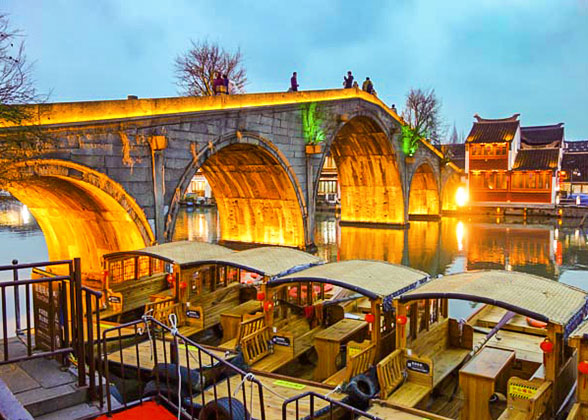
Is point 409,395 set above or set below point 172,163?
below

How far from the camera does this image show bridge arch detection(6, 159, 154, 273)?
13141 millimetres

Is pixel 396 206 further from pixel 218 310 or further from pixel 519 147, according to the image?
pixel 218 310

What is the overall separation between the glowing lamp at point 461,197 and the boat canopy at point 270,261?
38790 millimetres

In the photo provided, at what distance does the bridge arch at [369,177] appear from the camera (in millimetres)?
34062

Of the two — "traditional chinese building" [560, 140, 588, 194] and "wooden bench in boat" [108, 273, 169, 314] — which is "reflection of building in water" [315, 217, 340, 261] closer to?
"wooden bench in boat" [108, 273, 169, 314]

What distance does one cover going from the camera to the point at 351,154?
35812 millimetres

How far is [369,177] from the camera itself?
119 ft

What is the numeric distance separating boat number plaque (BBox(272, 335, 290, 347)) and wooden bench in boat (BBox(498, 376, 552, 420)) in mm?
3829

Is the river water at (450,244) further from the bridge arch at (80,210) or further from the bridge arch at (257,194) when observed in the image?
the bridge arch at (257,194)

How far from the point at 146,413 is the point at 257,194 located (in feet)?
64.9

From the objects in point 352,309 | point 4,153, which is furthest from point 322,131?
point 4,153

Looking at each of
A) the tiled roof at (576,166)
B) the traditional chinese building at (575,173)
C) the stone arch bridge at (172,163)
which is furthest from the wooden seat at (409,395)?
the tiled roof at (576,166)

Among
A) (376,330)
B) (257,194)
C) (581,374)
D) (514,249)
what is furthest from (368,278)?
(514,249)

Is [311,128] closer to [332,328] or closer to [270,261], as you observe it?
[270,261]
